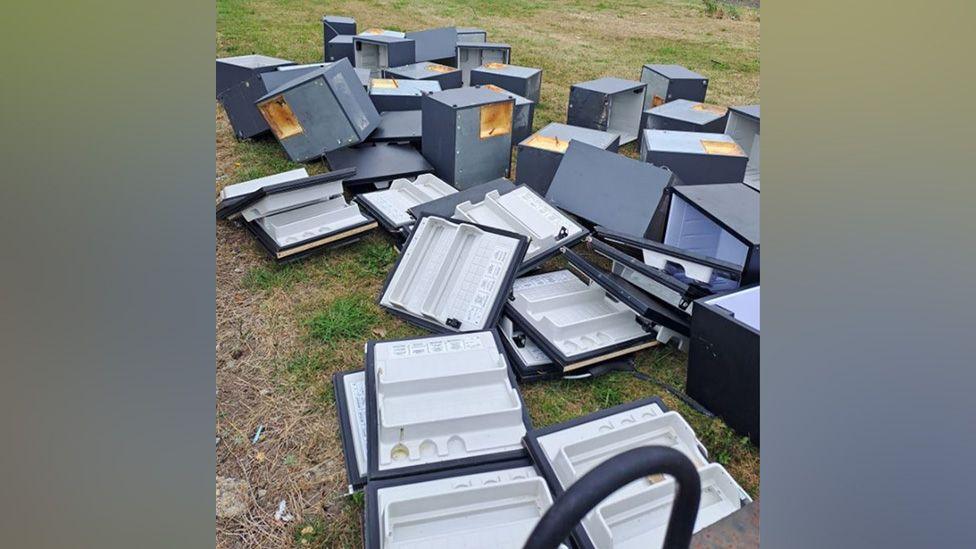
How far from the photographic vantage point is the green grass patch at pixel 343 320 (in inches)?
117

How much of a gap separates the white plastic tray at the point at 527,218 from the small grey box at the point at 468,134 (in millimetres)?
715

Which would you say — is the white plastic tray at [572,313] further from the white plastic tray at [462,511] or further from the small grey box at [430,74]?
the small grey box at [430,74]

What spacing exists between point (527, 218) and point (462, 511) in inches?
73.8

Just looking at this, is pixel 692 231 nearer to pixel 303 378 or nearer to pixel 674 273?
pixel 674 273

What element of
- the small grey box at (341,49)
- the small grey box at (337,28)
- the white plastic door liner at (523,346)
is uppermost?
the small grey box at (337,28)

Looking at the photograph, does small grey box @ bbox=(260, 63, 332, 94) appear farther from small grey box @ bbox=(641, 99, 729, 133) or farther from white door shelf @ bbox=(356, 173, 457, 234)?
small grey box @ bbox=(641, 99, 729, 133)

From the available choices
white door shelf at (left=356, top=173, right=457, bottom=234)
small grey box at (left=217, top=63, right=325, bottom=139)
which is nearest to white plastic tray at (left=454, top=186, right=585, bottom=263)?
white door shelf at (left=356, top=173, right=457, bottom=234)

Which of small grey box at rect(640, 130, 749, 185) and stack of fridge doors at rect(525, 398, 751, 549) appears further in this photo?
small grey box at rect(640, 130, 749, 185)

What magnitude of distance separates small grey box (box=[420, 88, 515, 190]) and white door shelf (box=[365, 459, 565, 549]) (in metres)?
2.61

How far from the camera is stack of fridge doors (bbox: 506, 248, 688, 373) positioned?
2.68 meters

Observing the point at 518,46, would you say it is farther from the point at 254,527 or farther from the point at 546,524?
the point at 546,524

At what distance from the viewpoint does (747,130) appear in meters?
4.79

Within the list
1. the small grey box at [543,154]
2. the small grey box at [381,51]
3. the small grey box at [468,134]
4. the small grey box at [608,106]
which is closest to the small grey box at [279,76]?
the small grey box at [381,51]

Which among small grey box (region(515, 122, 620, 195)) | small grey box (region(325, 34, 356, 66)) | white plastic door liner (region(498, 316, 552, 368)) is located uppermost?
small grey box (region(325, 34, 356, 66))
